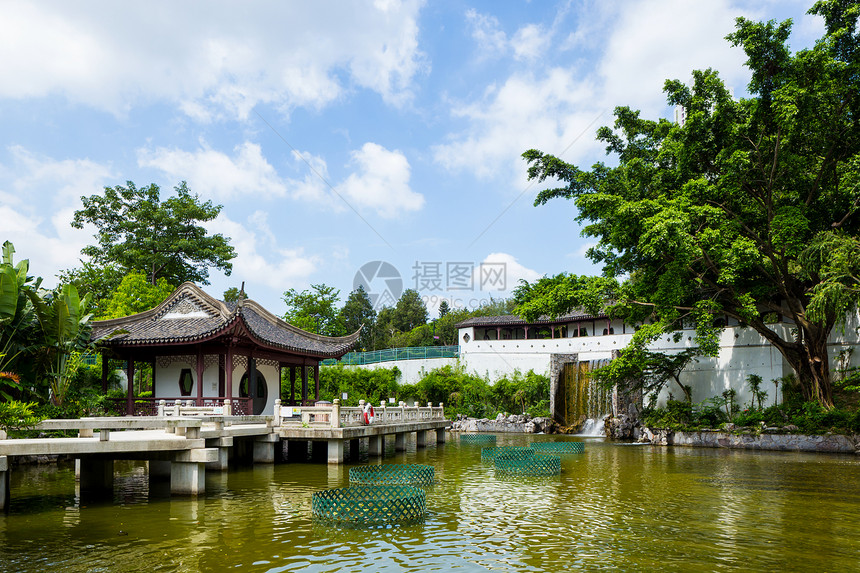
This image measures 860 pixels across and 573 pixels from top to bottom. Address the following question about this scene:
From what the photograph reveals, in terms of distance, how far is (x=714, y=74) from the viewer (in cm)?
2272

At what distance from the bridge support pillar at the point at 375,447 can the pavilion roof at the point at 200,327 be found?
5.06 meters

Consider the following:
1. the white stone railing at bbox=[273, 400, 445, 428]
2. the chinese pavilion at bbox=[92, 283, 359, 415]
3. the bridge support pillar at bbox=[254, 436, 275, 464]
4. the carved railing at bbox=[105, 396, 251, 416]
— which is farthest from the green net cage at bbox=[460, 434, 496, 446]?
the bridge support pillar at bbox=[254, 436, 275, 464]

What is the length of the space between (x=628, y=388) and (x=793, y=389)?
6967 mm

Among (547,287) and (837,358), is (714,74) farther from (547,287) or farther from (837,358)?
(837,358)

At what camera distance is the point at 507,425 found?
36.8 m

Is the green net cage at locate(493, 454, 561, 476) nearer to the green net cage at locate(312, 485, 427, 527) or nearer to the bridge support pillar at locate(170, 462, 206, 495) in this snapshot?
the green net cage at locate(312, 485, 427, 527)

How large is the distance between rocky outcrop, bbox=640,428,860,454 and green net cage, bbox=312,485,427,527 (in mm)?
18345

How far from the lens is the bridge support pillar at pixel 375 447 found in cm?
2064

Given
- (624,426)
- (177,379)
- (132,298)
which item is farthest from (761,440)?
(132,298)

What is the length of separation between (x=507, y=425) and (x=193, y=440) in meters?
26.5

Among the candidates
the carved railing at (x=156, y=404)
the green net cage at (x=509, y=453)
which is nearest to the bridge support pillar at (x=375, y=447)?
the green net cage at (x=509, y=453)

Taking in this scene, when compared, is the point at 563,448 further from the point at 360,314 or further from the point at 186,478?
the point at 360,314

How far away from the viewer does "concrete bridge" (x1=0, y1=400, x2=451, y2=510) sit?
1134 centimetres

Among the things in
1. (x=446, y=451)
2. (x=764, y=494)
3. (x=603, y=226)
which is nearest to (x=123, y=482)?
(x=446, y=451)
